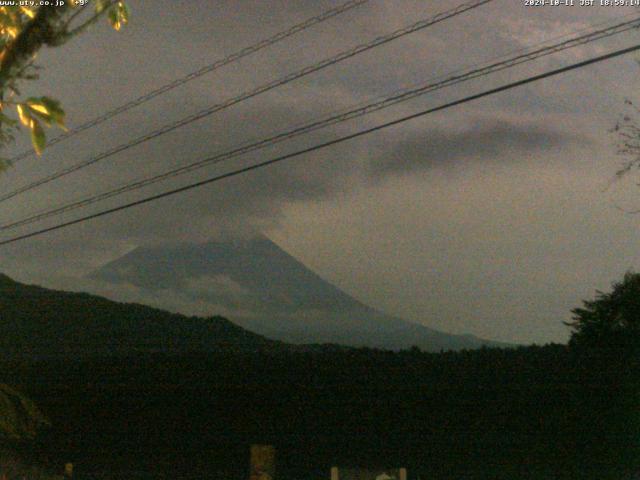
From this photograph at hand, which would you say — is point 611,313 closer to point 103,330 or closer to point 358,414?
point 358,414

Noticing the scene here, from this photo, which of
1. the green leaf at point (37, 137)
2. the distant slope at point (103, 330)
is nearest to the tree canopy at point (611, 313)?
the distant slope at point (103, 330)

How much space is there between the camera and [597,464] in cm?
1039

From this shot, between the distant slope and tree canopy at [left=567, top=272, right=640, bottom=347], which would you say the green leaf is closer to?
tree canopy at [left=567, top=272, right=640, bottom=347]

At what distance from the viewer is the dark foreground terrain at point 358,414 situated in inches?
417

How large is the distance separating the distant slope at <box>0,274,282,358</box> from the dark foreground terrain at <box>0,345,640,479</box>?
5639 mm

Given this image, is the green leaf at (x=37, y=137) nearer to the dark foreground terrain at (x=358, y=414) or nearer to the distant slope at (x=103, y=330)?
the dark foreground terrain at (x=358, y=414)

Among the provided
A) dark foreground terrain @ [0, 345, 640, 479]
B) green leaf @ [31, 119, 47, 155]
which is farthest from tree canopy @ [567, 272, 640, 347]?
green leaf @ [31, 119, 47, 155]

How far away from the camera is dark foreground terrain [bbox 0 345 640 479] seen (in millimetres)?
10594

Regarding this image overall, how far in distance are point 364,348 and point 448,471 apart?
2552mm

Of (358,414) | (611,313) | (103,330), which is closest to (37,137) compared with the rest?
(358,414)

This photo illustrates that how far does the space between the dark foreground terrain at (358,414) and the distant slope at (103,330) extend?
18.5ft

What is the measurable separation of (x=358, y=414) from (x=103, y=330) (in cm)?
1251

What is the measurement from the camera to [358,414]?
39.2 ft

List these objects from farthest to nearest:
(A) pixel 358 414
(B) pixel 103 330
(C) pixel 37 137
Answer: (B) pixel 103 330 < (A) pixel 358 414 < (C) pixel 37 137
